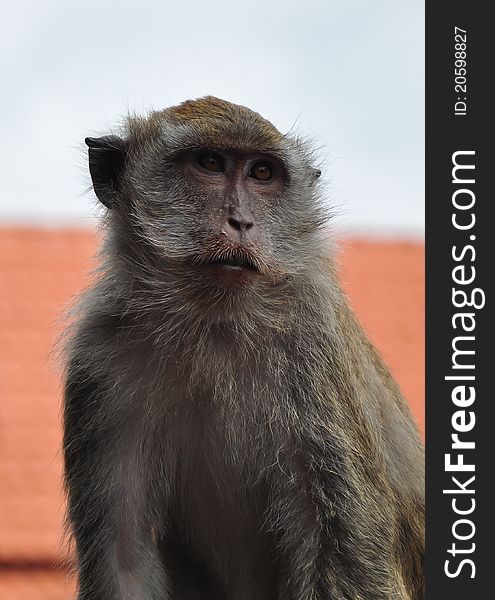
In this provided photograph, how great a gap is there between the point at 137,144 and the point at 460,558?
113 inches

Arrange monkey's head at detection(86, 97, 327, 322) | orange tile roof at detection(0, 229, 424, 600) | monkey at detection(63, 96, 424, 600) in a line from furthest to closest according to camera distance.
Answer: orange tile roof at detection(0, 229, 424, 600)
monkey at detection(63, 96, 424, 600)
monkey's head at detection(86, 97, 327, 322)

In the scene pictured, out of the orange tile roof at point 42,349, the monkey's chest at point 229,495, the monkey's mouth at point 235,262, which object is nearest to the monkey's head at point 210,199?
the monkey's mouth at point 235,262

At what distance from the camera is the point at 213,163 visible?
742cm

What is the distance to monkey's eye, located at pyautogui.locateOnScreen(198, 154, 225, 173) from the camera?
740 centimetres

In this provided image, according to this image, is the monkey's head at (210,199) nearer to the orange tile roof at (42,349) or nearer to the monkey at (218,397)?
the monkey at (218,397)

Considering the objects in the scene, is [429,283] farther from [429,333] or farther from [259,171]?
[259,171]

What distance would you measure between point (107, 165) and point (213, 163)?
69cm

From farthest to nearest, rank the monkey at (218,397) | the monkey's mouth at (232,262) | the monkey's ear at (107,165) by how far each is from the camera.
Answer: the monkey's ear at (107,165), the monkey at (218,397), the monkey's mouth at (232,262)

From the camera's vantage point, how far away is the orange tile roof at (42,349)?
13172mm

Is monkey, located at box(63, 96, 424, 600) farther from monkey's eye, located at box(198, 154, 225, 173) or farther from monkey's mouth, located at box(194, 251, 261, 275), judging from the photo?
monkey's mouth, located at box(194, 251, 261, 275)

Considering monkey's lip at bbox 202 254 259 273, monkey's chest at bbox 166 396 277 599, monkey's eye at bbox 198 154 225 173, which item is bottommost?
monkey's chest at bbox 166 396 277 599

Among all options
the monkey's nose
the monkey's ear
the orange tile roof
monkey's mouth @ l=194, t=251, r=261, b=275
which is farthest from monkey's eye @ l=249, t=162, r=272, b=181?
the orange tile roof

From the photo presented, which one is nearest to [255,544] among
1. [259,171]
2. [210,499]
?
[210,499]

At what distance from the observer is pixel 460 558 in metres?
7.09
